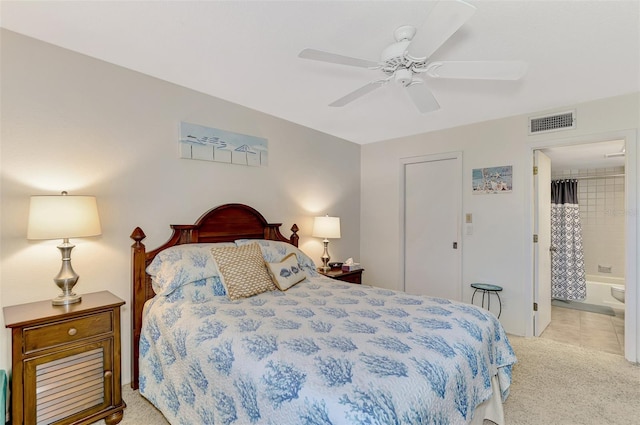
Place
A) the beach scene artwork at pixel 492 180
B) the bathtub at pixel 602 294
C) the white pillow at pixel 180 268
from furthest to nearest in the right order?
Answer: 1. the bathtub at pixel 602 294
2. the beach scene artwork at pixel 492 180
3. the white pillow at pixel 180 268

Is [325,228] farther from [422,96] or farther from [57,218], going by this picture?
[57,218]

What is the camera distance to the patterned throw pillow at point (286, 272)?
8.07 ft

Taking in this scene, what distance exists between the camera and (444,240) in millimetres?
3887

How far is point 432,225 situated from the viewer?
4.00 metres

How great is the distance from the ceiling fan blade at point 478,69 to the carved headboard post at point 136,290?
2.38 meters

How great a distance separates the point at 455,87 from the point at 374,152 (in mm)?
1923

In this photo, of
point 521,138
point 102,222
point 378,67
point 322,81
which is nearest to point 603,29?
point 378,67

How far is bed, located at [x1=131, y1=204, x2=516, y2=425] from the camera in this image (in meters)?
1.15

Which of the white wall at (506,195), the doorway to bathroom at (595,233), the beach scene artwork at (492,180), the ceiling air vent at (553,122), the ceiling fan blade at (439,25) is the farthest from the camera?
the doorway to bathroom at (595,233)

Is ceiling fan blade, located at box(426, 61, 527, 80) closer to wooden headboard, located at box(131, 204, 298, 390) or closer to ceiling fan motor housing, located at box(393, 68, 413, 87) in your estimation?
ceiling fan motor housing, located at box(393, 68, 413, 87)

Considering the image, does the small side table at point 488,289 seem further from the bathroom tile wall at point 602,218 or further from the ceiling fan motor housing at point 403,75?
the bathroom tile wall at point 602,218

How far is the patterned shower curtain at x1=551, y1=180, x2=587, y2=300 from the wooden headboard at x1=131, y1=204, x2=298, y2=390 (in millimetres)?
4319

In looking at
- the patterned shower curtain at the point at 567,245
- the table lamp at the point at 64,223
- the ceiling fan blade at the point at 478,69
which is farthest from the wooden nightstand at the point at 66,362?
the patterned shower curtain at the point at 567,245

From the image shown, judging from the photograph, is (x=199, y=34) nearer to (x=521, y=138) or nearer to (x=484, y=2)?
(x=484, y=2)
